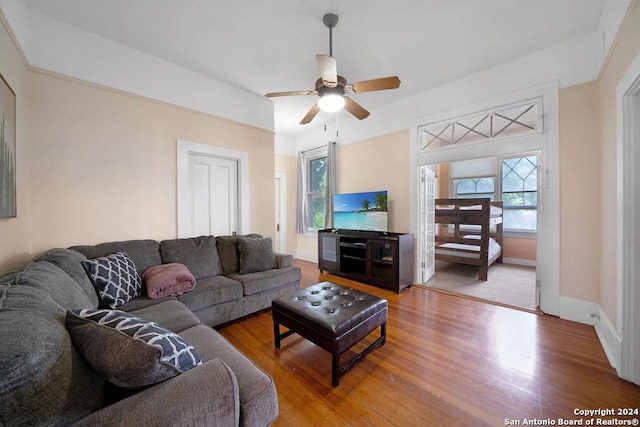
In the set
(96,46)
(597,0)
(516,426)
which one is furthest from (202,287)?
(597,0)

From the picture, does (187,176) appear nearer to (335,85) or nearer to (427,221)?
(335,85)

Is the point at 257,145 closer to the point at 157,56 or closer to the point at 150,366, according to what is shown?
the point at 157,56

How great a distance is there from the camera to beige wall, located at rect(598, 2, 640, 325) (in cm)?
Result: 170

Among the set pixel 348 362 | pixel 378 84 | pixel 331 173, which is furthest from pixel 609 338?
pixel 331 173

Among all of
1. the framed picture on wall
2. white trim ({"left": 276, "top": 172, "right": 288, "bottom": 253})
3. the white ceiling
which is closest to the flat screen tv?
white trim ({"left": 276, "top": 172, "right": 288, "bottom": 253})

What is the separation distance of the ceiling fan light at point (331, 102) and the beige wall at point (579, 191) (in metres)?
2.38

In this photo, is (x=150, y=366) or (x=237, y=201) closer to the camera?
(x=150, y=366)

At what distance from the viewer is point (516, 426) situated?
52.1 inches

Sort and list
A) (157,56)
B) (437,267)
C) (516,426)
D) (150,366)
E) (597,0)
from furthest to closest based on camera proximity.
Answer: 1. (437,267)
2. (157,56)
3. (597,0)
4. (516,426)
5. (150,366)

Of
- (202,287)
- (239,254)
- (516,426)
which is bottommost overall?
(516,426)

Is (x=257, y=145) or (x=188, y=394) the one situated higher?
(x=257, y=145)

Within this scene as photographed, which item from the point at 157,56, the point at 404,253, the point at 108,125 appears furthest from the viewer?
the point at 404,253

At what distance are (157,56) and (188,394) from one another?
3406 mm

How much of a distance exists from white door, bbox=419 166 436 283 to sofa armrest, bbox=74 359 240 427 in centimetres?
336
